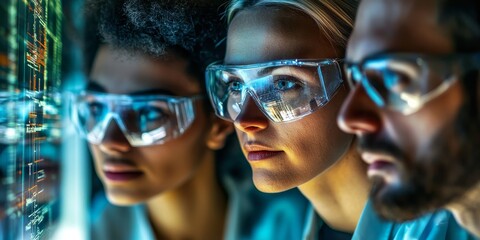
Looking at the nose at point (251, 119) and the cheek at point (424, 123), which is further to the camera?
the nose at point (251, 119)

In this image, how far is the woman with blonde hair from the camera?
3.54 feet

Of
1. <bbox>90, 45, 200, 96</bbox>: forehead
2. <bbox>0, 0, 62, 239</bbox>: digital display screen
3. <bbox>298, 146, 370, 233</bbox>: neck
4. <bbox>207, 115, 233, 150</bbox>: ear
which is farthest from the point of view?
<bbox>207, 115, 233, 150</bbox>: ear

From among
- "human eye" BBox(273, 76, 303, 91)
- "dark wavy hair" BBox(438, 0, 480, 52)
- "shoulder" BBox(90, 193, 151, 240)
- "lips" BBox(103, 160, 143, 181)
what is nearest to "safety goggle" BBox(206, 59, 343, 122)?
"human eye" BBox(273, 76, 303, 91)

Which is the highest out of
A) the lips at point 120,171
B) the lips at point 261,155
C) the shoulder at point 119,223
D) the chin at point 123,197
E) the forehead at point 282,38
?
the forehead at point 282,38

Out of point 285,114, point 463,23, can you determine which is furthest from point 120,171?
point 463,23

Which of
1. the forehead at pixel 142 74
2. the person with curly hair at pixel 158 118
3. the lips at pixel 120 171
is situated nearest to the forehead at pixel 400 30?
the person with curly hair at pixel 158 118

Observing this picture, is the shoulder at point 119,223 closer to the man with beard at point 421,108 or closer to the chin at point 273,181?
the chin at point 273,181

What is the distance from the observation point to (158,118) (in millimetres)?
1352

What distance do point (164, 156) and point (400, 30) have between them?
77cm

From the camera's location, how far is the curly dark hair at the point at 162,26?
3.81 feet

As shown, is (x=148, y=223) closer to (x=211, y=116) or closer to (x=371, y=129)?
(x=211, y=116)

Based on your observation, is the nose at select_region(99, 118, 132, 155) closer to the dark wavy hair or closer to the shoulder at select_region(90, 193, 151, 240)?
the shoulder at select_region(90, 193, 151, 240)

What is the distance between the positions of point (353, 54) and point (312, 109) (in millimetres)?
223

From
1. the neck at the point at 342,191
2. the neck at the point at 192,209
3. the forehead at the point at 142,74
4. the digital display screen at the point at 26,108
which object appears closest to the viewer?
the digital display screen at the point at 26,108
